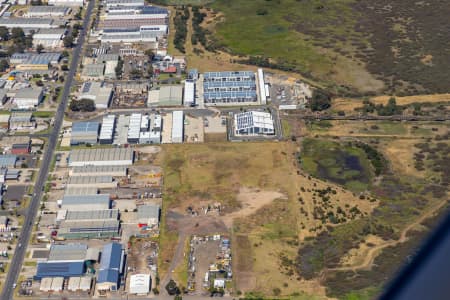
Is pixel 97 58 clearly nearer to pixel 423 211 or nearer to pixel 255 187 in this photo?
pixel 255 187

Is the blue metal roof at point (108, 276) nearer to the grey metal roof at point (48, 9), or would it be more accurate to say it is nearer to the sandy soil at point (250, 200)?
the sandy soil at point (250, 200)

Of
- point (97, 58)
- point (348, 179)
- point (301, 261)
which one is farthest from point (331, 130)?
point (97, 58)

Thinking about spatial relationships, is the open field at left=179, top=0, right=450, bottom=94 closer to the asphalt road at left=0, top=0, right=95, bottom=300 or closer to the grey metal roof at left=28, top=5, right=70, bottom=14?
the asphalt road at left=0, top=0, right=95, bottom=300

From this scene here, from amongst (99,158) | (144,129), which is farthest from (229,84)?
(99,158)

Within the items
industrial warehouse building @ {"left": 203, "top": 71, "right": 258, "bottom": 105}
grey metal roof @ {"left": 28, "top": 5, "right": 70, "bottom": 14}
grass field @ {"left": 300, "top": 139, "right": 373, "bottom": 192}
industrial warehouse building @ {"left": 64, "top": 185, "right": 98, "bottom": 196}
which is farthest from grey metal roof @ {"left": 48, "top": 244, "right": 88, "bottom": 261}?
grey metal roof @ {"left": 28, "top": 5, "right": 70, "bottom": 14}

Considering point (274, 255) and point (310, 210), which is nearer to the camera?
point (274, 255)

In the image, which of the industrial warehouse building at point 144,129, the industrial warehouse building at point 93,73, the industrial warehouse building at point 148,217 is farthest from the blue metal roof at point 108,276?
the industrial warehouse building at point 93,73
